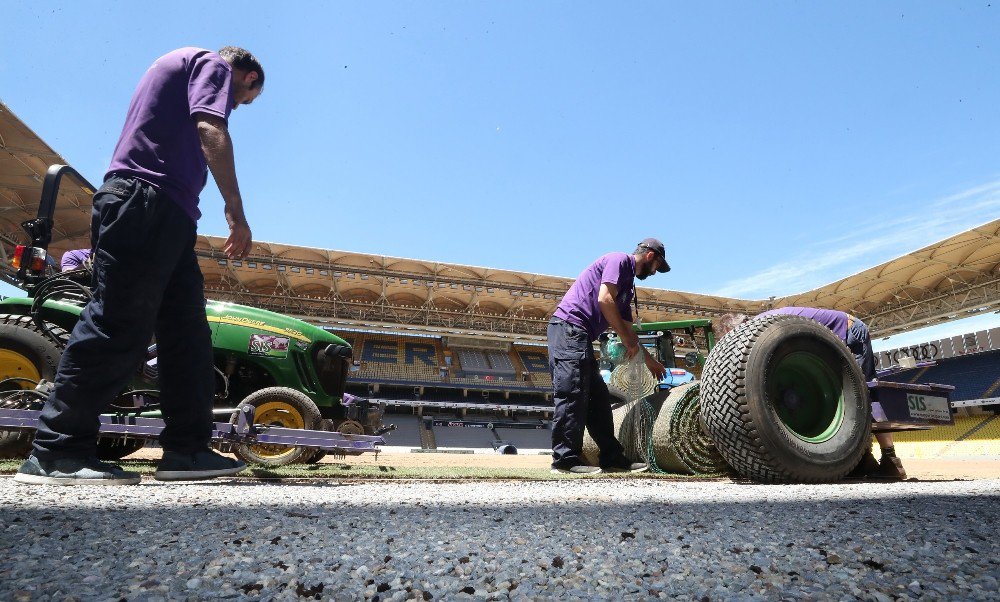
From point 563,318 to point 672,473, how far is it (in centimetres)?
120

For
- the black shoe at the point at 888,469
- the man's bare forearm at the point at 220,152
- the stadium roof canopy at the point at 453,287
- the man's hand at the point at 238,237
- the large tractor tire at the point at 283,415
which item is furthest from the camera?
the stadium roof canopy at the point at 453,287

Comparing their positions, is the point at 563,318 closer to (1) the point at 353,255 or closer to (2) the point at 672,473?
(2) the point at 672,473

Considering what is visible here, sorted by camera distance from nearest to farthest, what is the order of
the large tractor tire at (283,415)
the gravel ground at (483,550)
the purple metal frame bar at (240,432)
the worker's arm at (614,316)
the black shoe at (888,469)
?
the gravel ground at (483,550) < the purple metal frame bar at (240,432) < the worker's arm at (614,316) < the black shoe at (888,469) < the large tractor tire at (283,415)

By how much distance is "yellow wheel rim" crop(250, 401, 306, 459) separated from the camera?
12.3ft

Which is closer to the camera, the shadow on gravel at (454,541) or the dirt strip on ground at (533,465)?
the shadow on gravel at (454,541)

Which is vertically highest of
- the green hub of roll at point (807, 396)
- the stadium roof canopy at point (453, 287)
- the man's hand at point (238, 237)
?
the stadium roof canopy at point (453, 287)

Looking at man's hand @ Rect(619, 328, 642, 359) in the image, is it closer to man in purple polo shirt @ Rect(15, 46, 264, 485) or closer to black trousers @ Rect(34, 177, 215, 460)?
man in purple polo shirt @ Rect(15, 46, 264, 485)

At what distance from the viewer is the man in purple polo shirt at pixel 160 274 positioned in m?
1.81

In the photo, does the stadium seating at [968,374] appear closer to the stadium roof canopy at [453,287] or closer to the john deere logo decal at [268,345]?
the stadium roof canopy at [453,287]

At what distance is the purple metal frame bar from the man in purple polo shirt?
639mm

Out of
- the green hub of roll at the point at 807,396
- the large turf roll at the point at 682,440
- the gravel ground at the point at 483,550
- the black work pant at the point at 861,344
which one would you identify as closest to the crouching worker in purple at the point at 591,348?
the large turf roll at the point at 682,440

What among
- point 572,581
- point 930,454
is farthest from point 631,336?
point 930,454

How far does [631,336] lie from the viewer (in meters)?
3.36

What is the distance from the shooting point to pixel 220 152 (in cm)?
200
